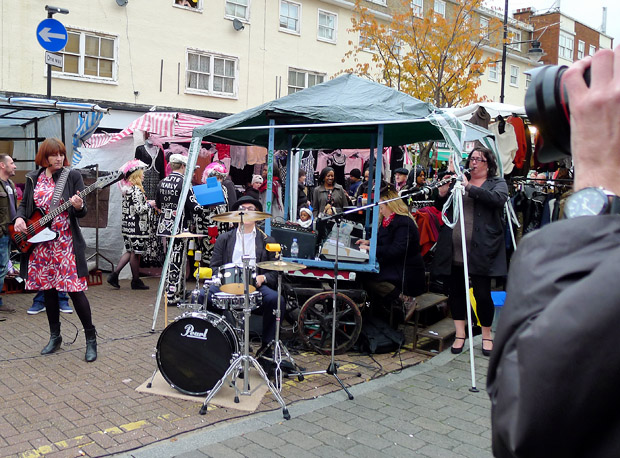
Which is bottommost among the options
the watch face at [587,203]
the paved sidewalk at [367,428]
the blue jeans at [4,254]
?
the paved sidewalk at [367,428]

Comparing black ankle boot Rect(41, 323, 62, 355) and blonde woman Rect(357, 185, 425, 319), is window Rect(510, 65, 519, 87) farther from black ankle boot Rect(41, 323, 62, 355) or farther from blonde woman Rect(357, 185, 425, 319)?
black ankle boot Rect(41, 323, 62, 355)

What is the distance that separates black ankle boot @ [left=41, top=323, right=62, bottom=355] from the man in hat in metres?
2.14

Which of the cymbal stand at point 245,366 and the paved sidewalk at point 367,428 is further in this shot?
the cymbal stand at point 245,366

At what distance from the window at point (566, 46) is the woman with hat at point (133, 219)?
33810mm

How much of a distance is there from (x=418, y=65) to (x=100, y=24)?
9.38 meters

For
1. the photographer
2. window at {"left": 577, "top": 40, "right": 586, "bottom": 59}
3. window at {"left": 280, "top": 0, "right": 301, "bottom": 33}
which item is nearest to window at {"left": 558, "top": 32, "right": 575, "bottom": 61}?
window at {"left": 577, "top": 40, "right": 586, "bottom": 59}

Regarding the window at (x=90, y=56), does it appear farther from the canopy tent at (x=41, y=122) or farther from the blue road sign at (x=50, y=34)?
the blue road sign at (x=50, y=34)

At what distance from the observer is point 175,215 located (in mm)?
8203

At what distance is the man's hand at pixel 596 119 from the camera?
0.92 metres

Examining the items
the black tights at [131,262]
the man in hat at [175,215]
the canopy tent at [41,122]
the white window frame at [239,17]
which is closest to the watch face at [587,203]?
the man in hat at [175,215]

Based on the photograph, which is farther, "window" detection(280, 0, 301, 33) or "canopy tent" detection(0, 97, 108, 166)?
"window" detection(280, 0, 301, 33)

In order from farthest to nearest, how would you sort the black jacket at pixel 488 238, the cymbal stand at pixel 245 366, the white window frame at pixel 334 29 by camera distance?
the white window frame at pixel 334 29 → the black jacket at pixel 488 238 → the cymbal stand at pixel 245 366

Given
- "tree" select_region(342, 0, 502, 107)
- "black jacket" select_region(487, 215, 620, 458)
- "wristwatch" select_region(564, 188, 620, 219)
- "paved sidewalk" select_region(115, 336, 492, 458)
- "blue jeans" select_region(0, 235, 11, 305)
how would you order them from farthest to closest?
"tree" select_region(342, 0, 502, 107), "blue jeans" select_region(0, 235, 11, 305), "paved sidewalk" select_region(115, 336, 492, 458), "wristwatch" select_region(564, 188, 620, 219), "black jacket" select_region(487, 215, 620, 458)

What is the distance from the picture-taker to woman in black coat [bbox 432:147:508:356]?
6086 mm
